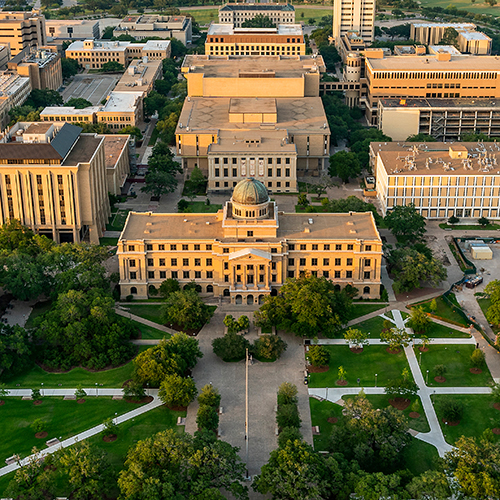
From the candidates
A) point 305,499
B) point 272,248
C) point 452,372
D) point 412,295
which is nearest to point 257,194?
point 272,248

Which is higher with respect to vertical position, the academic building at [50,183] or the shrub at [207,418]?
the academic building at [50,183]

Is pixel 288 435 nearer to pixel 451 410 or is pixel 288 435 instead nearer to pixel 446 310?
pixel 451 410

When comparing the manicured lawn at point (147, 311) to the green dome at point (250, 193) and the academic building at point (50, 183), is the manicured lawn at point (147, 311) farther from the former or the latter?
the academic building at point (50, 183)

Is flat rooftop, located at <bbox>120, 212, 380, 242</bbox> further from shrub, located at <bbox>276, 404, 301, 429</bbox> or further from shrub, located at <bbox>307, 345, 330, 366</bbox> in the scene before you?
shrub, located at <bbox>276, 404, 301, 429</bbox>

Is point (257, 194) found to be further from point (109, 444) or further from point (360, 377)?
point (109, 444)

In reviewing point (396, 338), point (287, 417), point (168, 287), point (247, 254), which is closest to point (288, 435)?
point (287, 417)

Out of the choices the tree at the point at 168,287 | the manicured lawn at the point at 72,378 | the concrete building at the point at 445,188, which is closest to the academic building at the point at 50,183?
the tree at the point at 168,287
